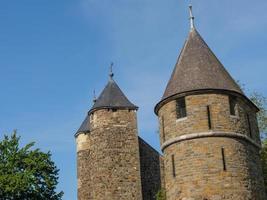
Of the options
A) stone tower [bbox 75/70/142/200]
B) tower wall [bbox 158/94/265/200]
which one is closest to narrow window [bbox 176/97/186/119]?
tower wall [bbox 158/94/265/200]

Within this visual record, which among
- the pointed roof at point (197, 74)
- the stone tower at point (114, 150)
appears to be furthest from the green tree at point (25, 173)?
the pointed roof at point (197, 74)

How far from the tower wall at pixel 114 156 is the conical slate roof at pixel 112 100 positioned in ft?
0.93

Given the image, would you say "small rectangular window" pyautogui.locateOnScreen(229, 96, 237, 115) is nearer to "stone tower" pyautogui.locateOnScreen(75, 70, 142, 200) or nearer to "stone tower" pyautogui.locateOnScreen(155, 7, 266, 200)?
"stone tower" pyautogui.locateOnScreen(155, 7, 266, 200)

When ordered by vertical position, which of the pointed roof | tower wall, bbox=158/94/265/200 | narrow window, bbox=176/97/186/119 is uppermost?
the pointed roof

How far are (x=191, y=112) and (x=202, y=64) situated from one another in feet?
7.46

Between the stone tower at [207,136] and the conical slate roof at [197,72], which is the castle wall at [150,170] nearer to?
the stone tower at [207,136]

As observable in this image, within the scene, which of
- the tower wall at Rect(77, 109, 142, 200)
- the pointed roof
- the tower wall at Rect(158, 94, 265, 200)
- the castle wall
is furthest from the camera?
the castle wall

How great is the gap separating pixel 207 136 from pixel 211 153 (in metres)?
0.62

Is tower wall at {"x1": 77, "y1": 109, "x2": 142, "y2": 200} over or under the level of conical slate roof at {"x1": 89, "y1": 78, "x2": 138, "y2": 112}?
under

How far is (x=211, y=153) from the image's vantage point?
20.4m

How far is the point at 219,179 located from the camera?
65.6 ft

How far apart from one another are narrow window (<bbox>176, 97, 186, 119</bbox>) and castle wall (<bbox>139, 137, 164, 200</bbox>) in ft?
27.3

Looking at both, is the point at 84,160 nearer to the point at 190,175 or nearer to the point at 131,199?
the point at 131,199

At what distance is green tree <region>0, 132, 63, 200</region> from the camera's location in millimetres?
29188
